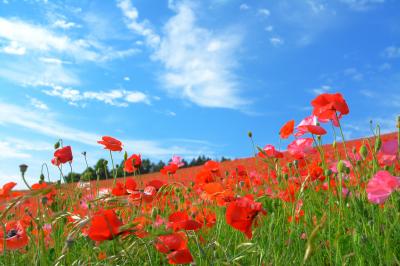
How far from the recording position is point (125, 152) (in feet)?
9.62

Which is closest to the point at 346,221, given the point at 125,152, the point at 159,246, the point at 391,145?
the point at 391,145

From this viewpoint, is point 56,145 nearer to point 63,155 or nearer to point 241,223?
point 63,155

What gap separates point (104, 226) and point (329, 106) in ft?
4.01

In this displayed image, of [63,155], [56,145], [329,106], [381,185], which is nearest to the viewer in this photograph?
[381,185]

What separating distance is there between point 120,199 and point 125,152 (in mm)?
1531

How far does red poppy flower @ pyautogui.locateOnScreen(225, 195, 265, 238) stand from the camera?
1492 mm

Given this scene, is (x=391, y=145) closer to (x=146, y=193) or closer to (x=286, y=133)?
(x=286, y=133)

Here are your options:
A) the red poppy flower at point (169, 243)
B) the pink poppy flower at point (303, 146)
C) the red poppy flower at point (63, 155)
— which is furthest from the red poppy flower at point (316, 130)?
the red poppy flower at point (63, 155)

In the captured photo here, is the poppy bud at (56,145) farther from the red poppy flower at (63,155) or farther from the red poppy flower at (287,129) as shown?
the red poppy flower at (287,129)

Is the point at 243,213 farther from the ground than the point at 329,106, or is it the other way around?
the point at 329,106

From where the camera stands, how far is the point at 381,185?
1593mm

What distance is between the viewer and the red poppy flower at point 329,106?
2.11m

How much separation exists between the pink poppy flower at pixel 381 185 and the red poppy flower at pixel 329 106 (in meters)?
0.58

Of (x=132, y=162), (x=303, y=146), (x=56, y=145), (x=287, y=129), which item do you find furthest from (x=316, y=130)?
(x=56, y=145)
